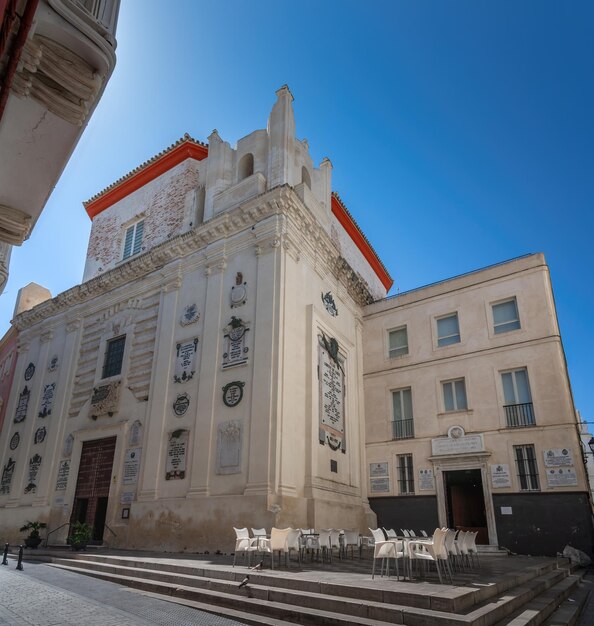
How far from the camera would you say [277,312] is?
44.2 feet

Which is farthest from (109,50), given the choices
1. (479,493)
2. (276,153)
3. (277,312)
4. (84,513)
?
(479,493)

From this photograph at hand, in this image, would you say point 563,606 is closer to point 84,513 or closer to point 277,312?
point 277,312

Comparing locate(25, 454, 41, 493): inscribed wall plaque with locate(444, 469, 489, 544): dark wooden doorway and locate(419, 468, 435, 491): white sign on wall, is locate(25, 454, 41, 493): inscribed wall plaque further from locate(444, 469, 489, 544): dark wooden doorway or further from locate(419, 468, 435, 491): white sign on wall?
locate(444, 469, 489, 544): dark wooden doorway

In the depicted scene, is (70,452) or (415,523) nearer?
(415,523)

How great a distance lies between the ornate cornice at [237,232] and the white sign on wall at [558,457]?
855 cm

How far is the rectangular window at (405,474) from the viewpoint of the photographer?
15.7 metres

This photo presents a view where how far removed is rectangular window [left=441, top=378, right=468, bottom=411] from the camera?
1579 centimetres

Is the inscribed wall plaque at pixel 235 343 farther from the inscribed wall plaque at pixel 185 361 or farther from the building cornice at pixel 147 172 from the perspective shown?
the building cornice at pixel 147 172

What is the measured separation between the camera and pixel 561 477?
13234 millimetres

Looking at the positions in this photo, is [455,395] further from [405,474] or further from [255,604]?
[255,604]

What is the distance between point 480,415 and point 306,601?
10536mm

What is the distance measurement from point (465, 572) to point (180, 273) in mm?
12117

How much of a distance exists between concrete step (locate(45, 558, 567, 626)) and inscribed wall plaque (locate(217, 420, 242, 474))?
3.59 metres

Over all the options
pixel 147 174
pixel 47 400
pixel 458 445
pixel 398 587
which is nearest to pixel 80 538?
pixel 47 400
